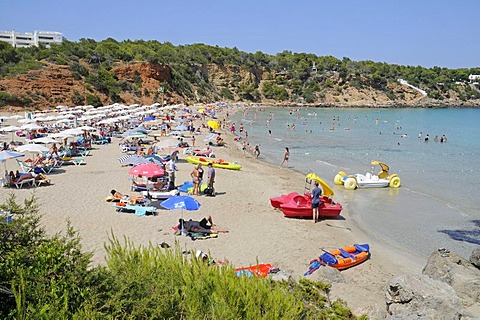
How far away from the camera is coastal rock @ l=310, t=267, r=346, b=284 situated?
868cm

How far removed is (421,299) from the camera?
662 centimetres

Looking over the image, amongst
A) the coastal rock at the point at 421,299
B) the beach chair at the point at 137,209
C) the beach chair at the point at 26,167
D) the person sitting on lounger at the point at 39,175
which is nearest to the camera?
the coastal rock at the point at 421,299

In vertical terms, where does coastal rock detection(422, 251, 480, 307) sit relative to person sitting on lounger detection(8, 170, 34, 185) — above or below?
below

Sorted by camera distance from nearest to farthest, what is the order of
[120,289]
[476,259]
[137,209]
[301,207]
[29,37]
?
[120,289]
[476,259]
[137,209]
[301,207]
[29,37]

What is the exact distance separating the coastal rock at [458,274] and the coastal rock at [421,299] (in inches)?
61.0

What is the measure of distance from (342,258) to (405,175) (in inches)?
580

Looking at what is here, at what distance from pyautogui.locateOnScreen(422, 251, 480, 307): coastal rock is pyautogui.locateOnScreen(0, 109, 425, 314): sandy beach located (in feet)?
3.37

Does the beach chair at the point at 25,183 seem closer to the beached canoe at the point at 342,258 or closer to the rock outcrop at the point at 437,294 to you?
the beached canoe at the point at 342,258

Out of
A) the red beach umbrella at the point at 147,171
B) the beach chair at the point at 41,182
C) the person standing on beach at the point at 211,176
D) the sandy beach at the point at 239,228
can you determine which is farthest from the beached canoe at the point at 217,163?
the beach chair at the point at 41,182

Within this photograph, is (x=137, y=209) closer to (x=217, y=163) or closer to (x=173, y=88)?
(x=217, y=163)

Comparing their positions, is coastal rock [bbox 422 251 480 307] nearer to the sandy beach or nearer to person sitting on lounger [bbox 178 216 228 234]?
the sandy beach

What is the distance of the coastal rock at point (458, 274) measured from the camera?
800cm

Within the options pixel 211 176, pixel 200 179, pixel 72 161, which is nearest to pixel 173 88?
pixel 72 161

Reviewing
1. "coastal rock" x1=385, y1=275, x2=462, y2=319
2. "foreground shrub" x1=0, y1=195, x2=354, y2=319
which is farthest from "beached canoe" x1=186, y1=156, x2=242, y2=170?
"foreground shrub" x1=0, y1=195, x2=354, y2=319
